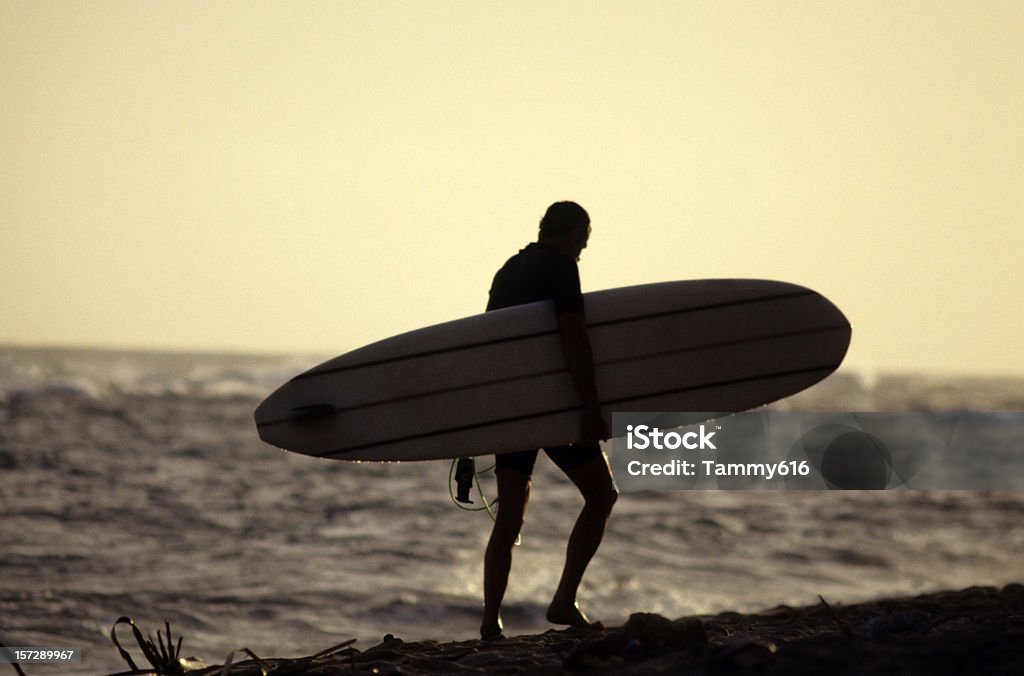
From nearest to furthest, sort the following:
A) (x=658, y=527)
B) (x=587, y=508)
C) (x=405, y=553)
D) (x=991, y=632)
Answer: (x=991, y=632)
(x=587, y=508)
(x=405, y=553)
(x=658, y=527)

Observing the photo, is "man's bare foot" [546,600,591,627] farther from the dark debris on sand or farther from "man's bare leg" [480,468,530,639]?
"man's bare leg" [480,468,530,639]

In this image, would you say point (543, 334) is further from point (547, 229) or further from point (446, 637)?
point (446, 637)

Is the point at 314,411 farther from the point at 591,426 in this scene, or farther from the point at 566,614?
the point at 566,614

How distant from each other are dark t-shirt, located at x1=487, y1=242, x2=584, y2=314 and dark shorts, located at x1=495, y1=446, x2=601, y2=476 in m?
0.50

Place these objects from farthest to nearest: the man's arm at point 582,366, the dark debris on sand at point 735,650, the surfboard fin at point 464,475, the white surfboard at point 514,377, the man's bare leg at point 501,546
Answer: the white surfboard at point 514,377 < the surfboard fin at point 464,475 < the man's arm at point 582,366 < the man's bare leg at point 501,546 < the dark debris on sand at point 735,650

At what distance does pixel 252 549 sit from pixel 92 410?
1730 cm

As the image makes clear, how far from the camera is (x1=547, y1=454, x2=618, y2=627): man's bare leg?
156 inches

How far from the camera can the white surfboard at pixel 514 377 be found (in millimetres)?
4605

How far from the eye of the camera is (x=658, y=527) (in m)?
10.7

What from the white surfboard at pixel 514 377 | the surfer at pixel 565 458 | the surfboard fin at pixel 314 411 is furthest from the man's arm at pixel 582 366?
the surfboard fin at pixel 314 411

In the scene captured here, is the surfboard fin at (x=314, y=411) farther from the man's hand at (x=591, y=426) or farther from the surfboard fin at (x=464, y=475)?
the man's hand at (x=591, y=426)

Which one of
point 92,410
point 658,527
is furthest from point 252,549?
point 92,410

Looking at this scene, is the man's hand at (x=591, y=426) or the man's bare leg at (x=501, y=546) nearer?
the man's bare leg at (x=501, y=546)

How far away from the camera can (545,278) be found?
4031 millimetres
